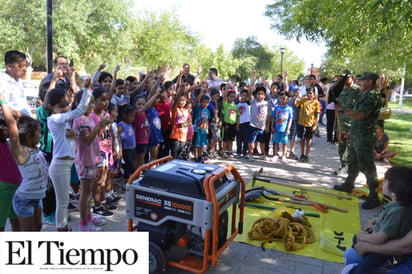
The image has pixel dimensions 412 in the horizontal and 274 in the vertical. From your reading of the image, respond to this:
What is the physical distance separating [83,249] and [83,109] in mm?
1310

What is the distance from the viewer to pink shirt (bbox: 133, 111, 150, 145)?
5547mm

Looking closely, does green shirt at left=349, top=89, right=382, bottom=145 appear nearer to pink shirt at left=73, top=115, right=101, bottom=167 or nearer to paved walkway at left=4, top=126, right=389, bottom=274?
paved walkway at left=4, top=126, right=389, bottom=274

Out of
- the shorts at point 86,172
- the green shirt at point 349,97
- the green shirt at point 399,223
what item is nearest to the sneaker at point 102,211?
the shorts at point 86,172

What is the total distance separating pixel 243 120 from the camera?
8070mm

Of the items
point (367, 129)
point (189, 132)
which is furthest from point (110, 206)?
point (367, 129)

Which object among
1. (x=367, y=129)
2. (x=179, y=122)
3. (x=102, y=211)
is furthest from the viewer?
(x=179, y=122)

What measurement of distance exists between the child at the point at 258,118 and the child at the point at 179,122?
210 centimetres

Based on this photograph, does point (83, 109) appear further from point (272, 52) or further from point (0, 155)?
point (272, 52)

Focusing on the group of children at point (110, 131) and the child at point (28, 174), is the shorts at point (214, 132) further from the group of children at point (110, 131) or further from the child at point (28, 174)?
the child at point (28, 174)

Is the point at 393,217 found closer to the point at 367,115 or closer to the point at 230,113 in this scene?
the point at 367,115

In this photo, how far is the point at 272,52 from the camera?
152 ft

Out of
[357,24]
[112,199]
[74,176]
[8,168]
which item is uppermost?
[357,24]

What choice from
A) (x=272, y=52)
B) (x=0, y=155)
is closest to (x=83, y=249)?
(x=0, y=155)

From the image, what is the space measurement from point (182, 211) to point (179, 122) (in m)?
3.65
